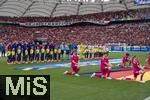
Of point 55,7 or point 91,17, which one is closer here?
point 91,17

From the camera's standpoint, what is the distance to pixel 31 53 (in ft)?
96.9

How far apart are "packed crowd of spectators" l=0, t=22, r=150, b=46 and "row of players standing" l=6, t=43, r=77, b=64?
2932 cm

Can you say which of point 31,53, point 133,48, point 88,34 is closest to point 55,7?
point 88,34

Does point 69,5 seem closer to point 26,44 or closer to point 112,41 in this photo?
point 112,41

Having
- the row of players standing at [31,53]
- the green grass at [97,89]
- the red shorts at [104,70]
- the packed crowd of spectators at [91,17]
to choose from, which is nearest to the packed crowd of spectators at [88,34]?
the packed crowd of spectators at [91,17]

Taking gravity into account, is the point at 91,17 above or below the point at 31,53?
above

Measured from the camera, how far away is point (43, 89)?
269 inches

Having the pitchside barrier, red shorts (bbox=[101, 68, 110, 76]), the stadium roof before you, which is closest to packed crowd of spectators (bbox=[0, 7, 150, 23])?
the stadium roof

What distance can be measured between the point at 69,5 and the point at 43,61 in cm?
4775

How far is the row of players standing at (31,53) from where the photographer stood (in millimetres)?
28266

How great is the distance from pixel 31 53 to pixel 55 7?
49.1 metres

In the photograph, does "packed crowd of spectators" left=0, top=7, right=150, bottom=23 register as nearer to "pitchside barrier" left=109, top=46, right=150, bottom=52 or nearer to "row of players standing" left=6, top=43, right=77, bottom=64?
"pitchside barrier" left=109, top=46, right=150, bottom=52

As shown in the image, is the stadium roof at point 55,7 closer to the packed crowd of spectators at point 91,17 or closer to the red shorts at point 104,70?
the packed crowd of spectators at point 91,17

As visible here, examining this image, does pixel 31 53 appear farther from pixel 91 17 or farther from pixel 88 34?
pixel 91 17
